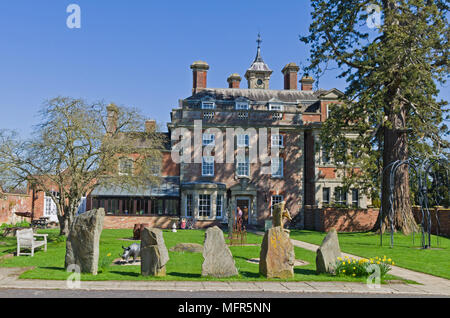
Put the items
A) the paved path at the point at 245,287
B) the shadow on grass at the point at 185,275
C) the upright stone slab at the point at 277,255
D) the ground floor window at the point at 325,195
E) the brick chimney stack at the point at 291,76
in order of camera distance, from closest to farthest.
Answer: the paved path at the point at 245,287 < the upright stone slab at the point at 277,255 < the shadow on grass at the point at 185,275 < the ground floor window at the point at 325,195 < the brick chimney stack at the point at 291,76

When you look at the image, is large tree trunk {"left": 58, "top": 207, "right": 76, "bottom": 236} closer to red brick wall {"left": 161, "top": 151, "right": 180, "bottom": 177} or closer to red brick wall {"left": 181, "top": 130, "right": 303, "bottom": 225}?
red brick wall {"left": 181, "top": 130, "right": 303, "bottom": 225}

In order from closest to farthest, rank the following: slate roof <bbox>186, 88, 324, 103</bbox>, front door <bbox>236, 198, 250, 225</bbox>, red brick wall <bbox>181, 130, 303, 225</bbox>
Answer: front door <bbox>236, 198, 250, 225</bbox>, red brick wall <bbox>181, 130, 303, 225</bbox>, slate roof <bbox>186, 88, 324, 103</bbox>

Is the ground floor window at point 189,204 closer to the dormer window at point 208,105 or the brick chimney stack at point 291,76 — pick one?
the dormer window at point 208,105

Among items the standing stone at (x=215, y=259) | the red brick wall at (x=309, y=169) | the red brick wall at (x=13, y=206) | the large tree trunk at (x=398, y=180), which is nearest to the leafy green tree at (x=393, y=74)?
the large tree trunk at (x=398, y=180)

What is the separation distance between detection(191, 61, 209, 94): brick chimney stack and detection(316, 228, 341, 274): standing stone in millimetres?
31204

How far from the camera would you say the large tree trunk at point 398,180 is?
25.6 m

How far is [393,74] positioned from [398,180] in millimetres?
6480

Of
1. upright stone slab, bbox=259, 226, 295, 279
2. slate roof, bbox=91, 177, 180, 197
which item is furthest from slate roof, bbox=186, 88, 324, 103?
upright stone slab, bbox=259, 226, 295, 279

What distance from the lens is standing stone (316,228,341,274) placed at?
12023 mm

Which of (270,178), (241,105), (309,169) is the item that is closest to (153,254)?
(270,178)

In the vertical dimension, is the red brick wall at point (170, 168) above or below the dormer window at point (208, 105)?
below

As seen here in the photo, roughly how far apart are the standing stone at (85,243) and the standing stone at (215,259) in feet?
9.83

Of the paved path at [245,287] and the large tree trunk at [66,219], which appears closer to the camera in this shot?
the paved path at [245,287]
